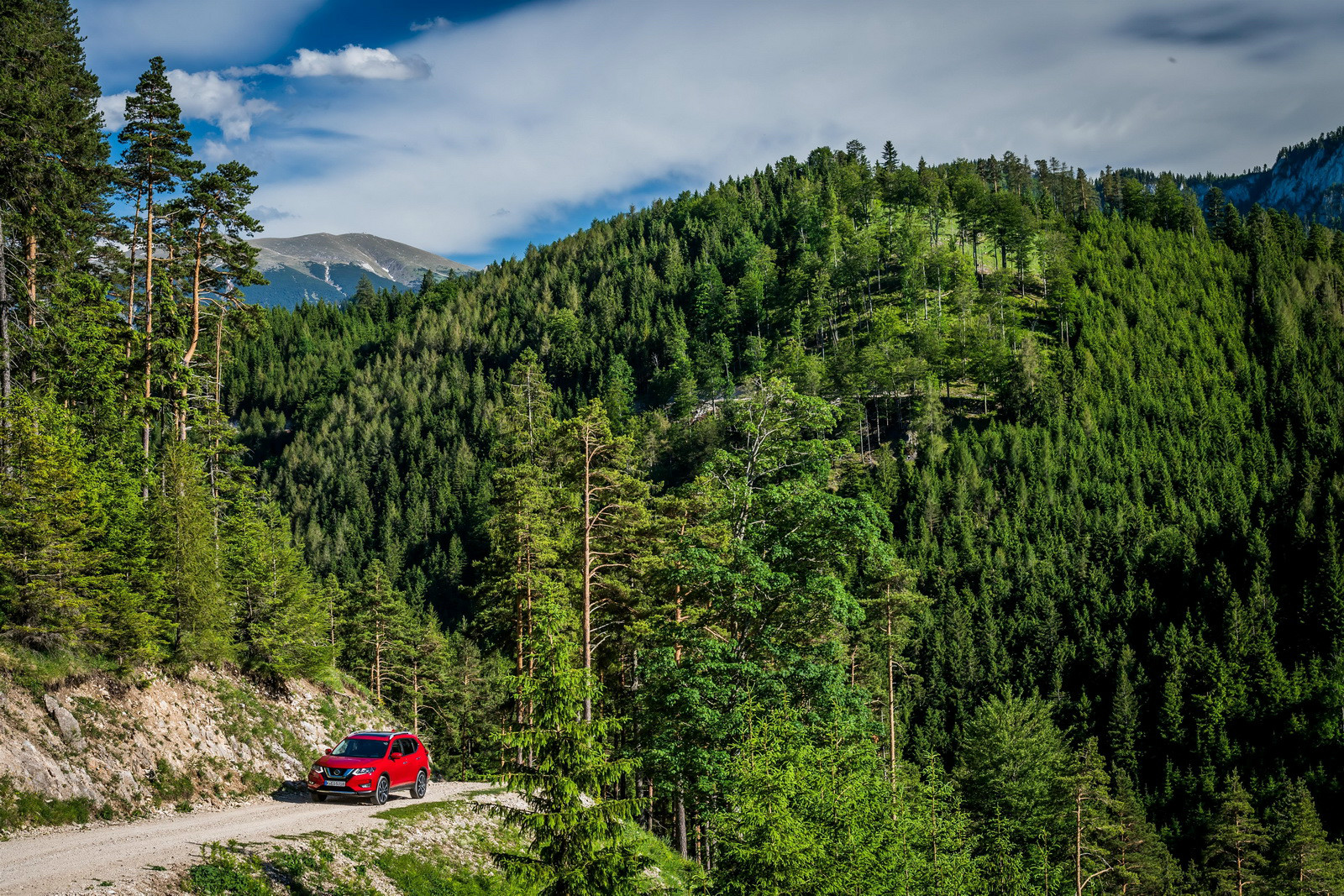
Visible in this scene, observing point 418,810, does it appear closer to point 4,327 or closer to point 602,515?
point 602,515

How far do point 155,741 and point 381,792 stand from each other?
201 inches

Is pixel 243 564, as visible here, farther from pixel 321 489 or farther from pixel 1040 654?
pixel 321 489

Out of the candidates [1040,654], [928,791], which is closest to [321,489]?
[1040,654]

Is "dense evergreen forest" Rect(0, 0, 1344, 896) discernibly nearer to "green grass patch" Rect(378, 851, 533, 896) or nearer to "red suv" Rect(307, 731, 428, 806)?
"green grass patch" Rect(378, 851, 533, 896)

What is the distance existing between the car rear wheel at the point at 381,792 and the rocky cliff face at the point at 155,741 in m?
3.61

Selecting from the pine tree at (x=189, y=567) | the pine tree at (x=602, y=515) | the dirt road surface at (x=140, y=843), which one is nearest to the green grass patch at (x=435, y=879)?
the dirt road surface at (x=140, y=843)

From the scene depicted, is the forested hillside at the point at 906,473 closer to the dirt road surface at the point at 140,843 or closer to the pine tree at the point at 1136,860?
the pine tree at the point at 1136,860

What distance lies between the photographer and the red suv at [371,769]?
17219 millimetres

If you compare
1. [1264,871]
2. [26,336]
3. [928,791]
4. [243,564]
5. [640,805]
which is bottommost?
[1264,871]

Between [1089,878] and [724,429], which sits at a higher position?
[724,429]

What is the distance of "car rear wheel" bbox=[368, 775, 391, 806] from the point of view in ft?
56.7

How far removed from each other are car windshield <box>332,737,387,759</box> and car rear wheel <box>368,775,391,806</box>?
0.52m

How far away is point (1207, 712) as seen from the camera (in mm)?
71812

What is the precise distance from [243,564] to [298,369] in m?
167
